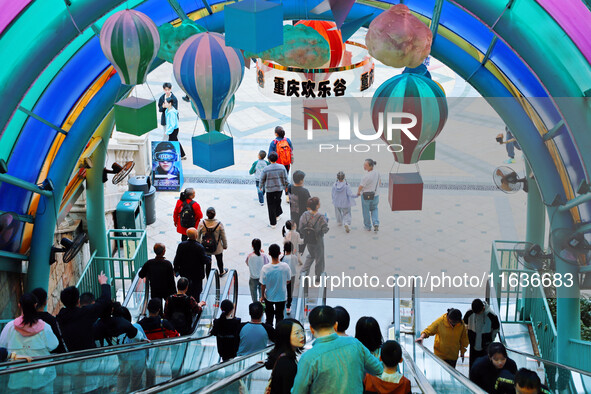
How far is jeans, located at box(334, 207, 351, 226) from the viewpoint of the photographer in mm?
13492

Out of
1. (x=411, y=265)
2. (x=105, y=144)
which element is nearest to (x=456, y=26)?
(x=411, y=265)

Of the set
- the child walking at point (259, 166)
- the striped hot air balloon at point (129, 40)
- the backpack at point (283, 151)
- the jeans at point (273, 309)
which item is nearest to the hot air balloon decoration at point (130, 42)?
the striped hot air balloon at point (129, 40)

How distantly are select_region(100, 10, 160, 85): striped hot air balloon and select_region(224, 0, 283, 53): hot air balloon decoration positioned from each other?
138 centimetres

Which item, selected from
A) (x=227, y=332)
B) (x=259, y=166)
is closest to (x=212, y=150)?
(x=227, y=332)

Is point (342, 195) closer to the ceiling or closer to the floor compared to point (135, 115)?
closer to the floor

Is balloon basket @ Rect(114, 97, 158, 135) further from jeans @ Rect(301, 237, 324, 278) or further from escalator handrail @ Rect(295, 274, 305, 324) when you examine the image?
jeans @ Rect(301, 237, 324, 278)

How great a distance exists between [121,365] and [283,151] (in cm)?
788

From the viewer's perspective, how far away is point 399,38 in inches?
259

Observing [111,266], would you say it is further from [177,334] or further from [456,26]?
[456,26]

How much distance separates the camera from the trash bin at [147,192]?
1355cm

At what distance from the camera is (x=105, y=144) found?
11.5 metres

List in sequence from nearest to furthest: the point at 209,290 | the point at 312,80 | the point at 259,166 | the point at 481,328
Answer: the point at 481,328 → the point at 209,290 → the point at 312,80 → the point at 259,166

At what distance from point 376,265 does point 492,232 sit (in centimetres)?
257

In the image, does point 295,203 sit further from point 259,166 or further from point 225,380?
point 225,380
